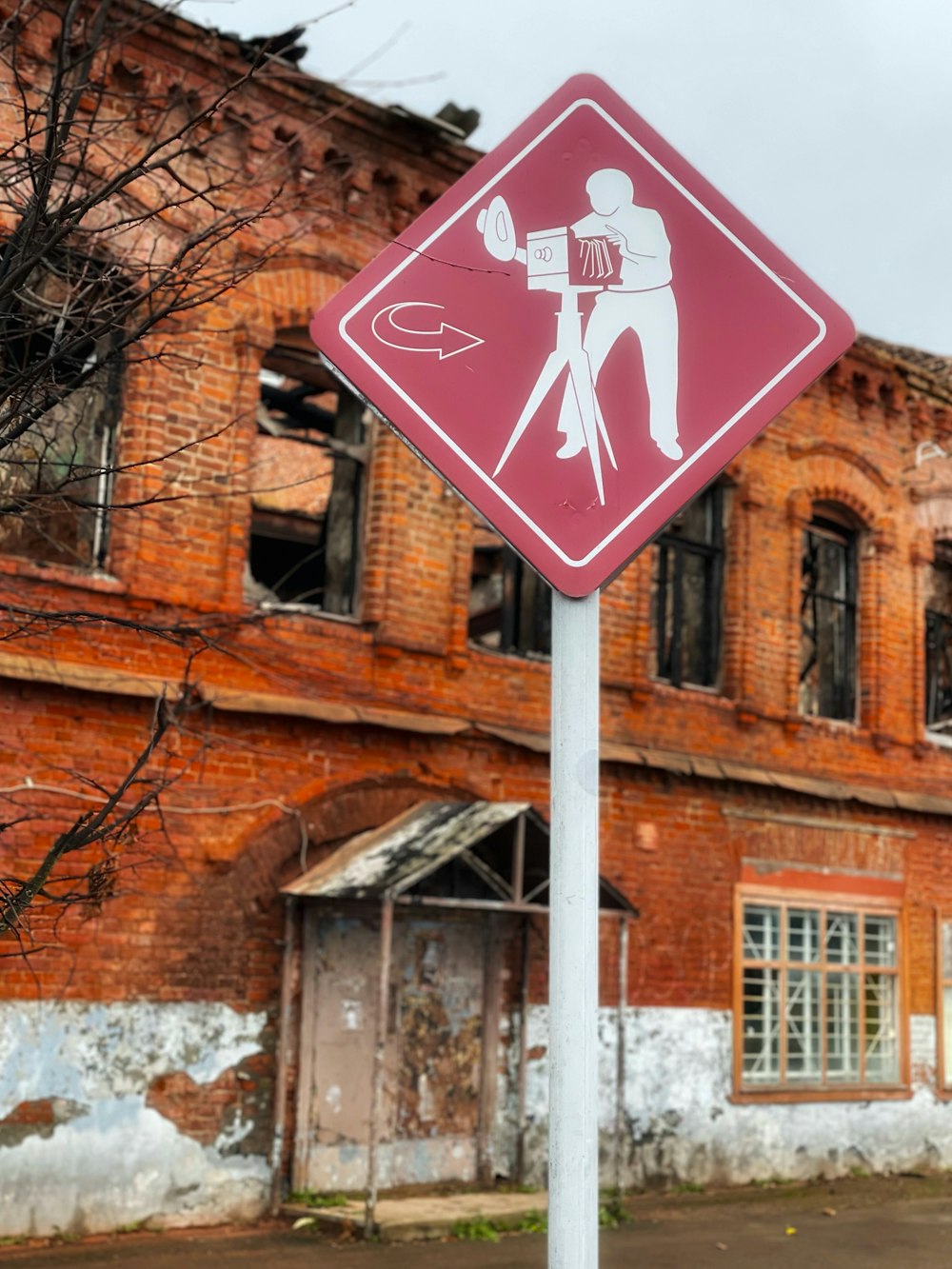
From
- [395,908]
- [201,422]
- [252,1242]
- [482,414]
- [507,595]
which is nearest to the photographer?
[482,414]

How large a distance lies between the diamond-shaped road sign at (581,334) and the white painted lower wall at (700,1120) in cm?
1015

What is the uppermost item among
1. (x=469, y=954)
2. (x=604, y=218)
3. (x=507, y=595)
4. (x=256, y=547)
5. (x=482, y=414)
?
(x=256, y=547)

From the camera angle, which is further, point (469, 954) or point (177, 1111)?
point (469, 954)

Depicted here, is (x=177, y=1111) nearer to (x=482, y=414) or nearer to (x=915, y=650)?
(x=482, y=414)

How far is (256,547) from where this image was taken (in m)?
16.4

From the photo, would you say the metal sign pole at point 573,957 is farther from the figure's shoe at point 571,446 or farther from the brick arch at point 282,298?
the brick arch at point 282,298

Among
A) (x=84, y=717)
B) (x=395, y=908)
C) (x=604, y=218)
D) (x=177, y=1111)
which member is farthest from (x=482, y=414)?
(x=395, y=908)

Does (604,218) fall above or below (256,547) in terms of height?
below

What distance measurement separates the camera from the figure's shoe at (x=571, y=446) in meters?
2.48

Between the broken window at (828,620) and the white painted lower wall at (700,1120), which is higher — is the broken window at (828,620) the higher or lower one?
the higher one

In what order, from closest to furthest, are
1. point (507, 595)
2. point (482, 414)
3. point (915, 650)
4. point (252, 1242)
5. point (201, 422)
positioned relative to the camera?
point (482, 414), point (252, 1242), point (201, 422), point (507, 595), point (915, 650)

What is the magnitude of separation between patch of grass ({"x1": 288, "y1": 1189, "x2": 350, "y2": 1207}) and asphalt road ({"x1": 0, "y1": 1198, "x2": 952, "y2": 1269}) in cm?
34

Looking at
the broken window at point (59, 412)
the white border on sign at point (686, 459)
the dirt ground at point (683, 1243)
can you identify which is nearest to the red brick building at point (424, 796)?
the broken window at point (59, 412)

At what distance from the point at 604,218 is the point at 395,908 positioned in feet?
30.5
